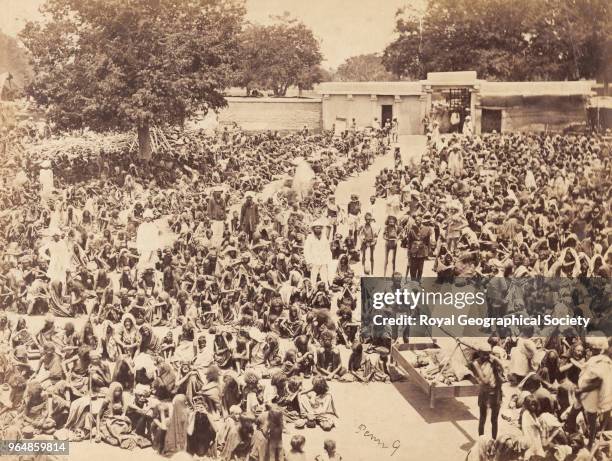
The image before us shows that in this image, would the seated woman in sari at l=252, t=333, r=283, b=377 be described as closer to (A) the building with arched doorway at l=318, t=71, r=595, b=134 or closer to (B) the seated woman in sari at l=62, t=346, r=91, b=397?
(B) the seated woman in sari at l=62, t=346, r=91, b=397

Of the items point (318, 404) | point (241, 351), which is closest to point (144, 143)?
point (241, 351)

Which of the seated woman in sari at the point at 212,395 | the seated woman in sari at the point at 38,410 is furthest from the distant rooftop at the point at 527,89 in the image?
the seated woman in sari at the point at 38,410

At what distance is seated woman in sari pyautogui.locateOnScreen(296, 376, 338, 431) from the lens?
23.4 feet

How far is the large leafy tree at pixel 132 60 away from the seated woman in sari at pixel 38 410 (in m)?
4.27

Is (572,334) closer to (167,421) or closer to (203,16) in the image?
(167,421)

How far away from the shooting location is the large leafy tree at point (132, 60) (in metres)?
9.04

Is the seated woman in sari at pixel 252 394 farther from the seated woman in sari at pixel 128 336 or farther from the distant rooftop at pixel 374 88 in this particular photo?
the distant rooftop at pixel 374 88

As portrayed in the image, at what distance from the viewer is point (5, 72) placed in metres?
8.73

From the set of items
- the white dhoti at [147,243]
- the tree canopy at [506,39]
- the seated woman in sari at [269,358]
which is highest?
the tree canopy at [506,39]

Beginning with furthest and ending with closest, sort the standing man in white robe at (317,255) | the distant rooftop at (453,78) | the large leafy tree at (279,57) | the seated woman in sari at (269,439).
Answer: the distant rooftop at (453,78), the standing man in white robe at (317,255), the large leafy tree at (279,57), the seated woman in sari at (269,439)

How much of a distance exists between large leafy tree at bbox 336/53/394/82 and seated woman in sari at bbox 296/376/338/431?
4486mm

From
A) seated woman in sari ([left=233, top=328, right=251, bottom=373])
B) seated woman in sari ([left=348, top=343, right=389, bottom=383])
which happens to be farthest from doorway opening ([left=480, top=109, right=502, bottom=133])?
seated woman in sari ([left=233, top=328, right=251, bottom=373])

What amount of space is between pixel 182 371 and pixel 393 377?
7.95ft

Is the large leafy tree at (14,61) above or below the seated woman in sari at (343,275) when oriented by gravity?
above
